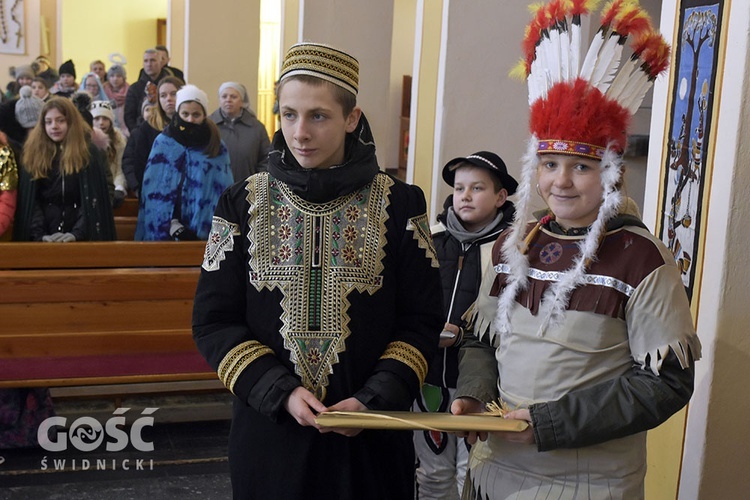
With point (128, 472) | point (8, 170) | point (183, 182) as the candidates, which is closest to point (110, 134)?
point (183, 182)

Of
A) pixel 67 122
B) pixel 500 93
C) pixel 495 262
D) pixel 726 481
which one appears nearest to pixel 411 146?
pixel 500 93

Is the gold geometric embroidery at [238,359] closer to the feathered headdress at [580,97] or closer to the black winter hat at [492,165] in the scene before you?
the feathered headdress at [580,97]

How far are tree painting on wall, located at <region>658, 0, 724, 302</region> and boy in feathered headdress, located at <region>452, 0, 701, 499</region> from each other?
3.02 feet

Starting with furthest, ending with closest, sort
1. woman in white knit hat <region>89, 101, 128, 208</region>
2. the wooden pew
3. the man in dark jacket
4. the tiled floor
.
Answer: the man in dark jacket
woman in white knit hat <region>89, 101, 128, 208</region>
the wooden pew
the tiled floor

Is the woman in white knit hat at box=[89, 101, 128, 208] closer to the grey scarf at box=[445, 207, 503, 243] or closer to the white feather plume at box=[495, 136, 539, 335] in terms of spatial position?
the grey scarf at box=[445, 207, 503, 243]

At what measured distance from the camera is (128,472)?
4.42 m

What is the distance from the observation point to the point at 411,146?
6.50 metres

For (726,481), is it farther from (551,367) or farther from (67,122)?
Answer: (67,122)

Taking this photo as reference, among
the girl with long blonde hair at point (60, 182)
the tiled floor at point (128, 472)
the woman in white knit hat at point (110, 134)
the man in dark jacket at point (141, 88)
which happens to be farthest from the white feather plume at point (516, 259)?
the man in dark jacket at point (141, 88)

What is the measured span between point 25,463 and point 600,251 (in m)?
3.45

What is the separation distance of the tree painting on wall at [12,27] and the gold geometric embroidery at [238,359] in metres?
16.4

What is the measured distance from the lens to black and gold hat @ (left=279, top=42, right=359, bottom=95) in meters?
2.17

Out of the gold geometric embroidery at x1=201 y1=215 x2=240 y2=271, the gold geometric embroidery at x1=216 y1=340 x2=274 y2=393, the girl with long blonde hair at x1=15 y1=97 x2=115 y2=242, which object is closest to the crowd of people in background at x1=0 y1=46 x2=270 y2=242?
the girl with long blonde hair at x1=15 y1=97 x2=115 y2=242

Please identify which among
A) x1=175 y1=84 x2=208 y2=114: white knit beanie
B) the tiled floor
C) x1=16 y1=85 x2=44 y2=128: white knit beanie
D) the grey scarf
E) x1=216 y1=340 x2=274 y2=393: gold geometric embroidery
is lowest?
the tiled floor
